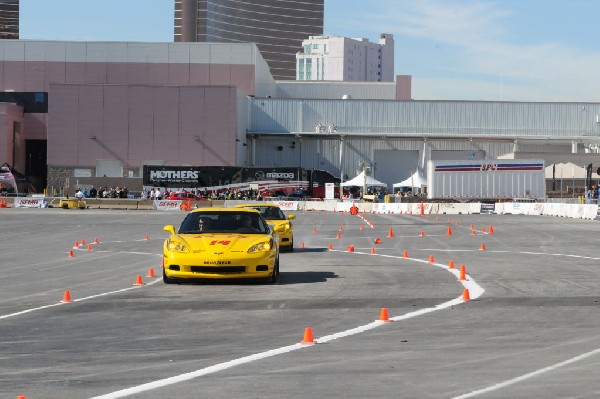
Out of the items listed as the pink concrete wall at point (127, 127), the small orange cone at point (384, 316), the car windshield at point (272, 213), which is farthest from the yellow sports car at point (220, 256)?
the pink concrete wall at point (127, 127)

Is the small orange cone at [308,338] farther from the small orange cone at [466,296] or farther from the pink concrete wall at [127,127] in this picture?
the pink concrete wall at [127,127]

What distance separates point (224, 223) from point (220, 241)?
1.46m

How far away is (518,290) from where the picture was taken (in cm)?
1644

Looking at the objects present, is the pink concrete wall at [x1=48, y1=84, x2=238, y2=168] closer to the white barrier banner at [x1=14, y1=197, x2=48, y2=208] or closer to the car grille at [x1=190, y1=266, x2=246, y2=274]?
the white barrier banner at [x1=14, y1=197, x2=48, y2=208]

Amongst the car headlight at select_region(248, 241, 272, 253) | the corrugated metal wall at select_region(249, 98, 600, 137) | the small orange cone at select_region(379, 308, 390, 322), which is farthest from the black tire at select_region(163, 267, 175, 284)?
the corrugated metal wall at select_region(249, 98, 600, 137)

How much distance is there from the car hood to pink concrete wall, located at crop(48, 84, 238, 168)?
74.7 m

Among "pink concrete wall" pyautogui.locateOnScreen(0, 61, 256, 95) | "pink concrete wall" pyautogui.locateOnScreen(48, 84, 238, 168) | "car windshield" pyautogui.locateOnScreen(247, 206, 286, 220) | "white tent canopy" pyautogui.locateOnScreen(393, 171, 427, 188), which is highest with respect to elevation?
"pink concrete wall" pyautogui.locateOnScreen(0, 61, 256, 95)

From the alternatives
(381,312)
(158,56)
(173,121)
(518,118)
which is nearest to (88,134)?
(173,121)

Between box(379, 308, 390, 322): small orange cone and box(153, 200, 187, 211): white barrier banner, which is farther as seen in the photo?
box(153, 200, 187, 211): white barrier banner

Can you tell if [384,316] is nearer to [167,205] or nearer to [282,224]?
[282,224]

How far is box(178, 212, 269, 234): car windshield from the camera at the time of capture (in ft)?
60.7

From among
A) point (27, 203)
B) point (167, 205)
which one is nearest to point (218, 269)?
point (167, 205)

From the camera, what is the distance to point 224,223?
18.8 m

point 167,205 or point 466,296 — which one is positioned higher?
point 466,296
